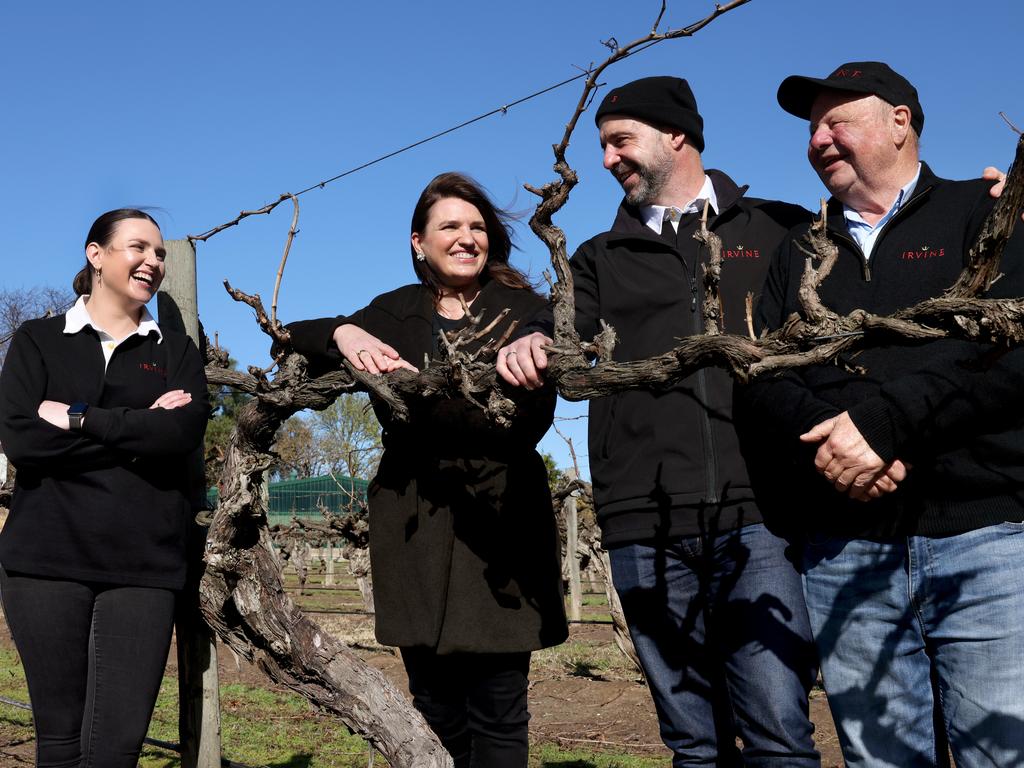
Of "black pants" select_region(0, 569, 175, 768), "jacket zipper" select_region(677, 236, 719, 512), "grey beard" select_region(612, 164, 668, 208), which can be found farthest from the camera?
"black pants" select_region(0, 569, 175, 768)

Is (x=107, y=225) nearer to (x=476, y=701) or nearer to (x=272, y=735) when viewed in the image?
(x=476, y=701)

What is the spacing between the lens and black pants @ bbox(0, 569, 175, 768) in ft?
10.4

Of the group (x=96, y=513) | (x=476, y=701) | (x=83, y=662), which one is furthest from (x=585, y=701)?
(x=96, y=513)

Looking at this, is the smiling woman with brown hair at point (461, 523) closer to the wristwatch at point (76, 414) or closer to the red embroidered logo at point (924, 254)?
the wristwatch at point (76, 414)

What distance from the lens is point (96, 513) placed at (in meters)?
3.26

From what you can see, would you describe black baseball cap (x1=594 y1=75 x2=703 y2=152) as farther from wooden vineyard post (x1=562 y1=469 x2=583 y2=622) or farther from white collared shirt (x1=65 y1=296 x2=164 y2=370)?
wooden vineyard post (x1=562 y1=469 x2=583 y2=622)

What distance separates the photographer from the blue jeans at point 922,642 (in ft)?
7.52

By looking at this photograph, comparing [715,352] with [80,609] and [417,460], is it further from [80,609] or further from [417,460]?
[80,609]

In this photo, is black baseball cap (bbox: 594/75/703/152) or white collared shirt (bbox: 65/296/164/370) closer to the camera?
black baseball cap (bbox: 594/75/703/152)

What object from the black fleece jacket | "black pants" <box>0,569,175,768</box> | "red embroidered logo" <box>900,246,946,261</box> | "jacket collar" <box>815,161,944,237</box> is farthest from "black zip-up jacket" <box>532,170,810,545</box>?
"black pants" <box>0,569,175,768</box>

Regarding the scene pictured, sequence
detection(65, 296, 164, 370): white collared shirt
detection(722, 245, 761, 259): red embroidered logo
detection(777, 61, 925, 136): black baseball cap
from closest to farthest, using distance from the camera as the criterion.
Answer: detection(777, 61, 925, 136): black baseball cap → detection(722, 245, 761, 259): red embroidered logo → detection(65, 296, 164, 370): white collared shirt

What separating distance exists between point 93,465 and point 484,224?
1.50 meters

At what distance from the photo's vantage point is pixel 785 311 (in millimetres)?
2709

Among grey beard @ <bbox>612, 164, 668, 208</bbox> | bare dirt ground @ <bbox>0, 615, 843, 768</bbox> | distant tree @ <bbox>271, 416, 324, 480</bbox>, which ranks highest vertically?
distant tree @ <bbox>271, 416, 324, 480</bbox>
